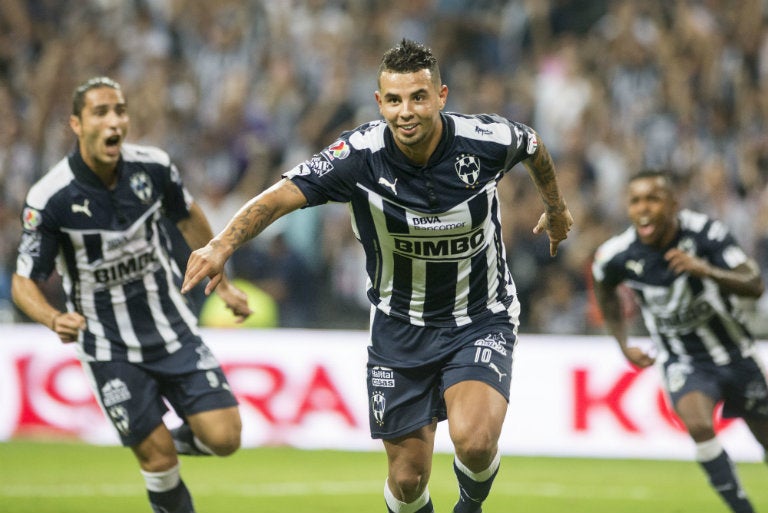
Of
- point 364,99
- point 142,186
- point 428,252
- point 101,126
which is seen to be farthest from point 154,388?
point 364,99

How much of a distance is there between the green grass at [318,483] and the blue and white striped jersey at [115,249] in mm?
2177

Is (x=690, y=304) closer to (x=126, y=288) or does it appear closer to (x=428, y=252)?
(x=428, y=252)

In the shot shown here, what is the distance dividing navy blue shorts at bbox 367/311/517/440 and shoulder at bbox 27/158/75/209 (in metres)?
2.01

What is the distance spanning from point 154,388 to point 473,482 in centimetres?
196

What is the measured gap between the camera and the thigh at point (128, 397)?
6.58 m

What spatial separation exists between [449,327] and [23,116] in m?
10.0

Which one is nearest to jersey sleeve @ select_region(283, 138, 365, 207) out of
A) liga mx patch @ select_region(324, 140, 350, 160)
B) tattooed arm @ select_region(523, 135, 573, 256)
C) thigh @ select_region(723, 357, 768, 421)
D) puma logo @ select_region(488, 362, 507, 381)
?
liga mx patch @ select_region(324, 140, 350, 160)

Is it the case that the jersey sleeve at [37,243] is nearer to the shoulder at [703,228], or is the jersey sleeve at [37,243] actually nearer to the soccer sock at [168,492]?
the soccer sock at [168,492]

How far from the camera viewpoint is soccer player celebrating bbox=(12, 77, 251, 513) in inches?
260

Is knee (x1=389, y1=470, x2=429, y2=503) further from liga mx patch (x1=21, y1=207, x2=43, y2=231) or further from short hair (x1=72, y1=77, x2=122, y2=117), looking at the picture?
short hair (x1=72, y1=77, x2=122, y2=117)

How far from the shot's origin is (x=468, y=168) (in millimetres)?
5871

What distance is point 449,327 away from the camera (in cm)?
614

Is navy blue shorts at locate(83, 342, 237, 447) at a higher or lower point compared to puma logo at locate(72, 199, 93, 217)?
lower

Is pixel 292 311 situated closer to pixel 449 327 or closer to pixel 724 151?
pixel 724 151
